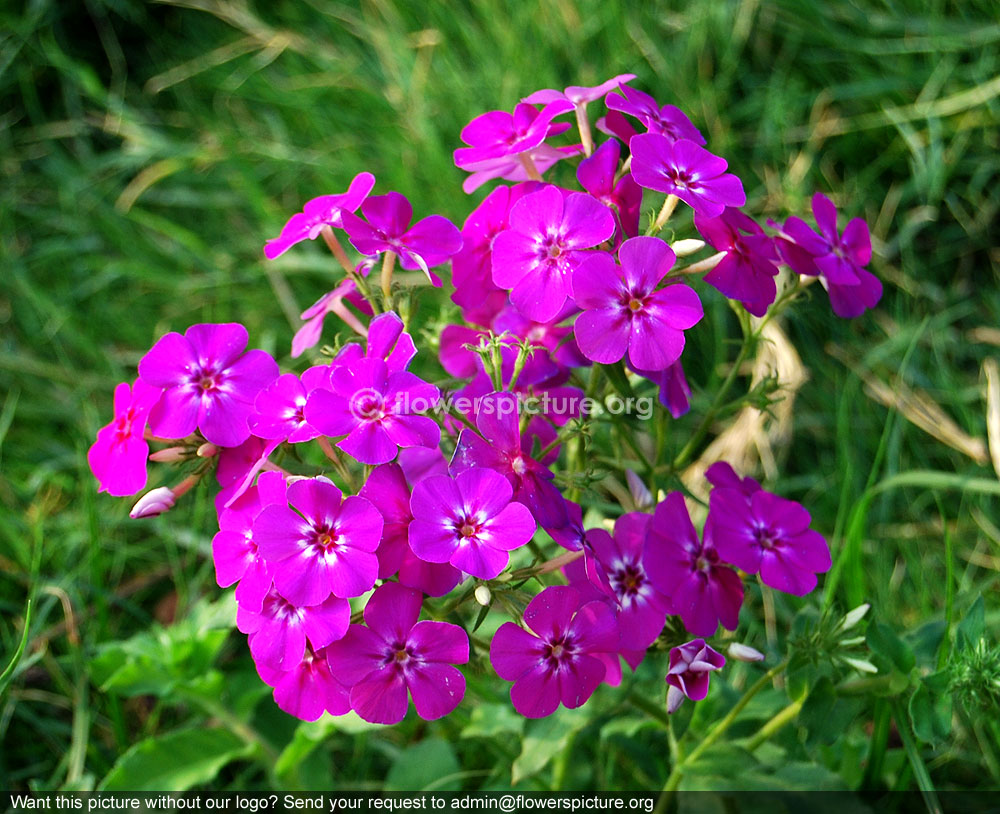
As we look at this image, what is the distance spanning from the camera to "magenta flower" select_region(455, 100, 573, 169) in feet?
6.22

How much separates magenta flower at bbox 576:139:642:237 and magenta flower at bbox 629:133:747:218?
0.11 metres

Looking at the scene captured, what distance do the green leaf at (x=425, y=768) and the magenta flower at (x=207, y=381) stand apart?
114cm

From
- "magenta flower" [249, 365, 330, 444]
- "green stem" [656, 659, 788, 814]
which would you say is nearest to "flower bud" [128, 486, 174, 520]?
"magenta flower" [249, 365, 330, 444]

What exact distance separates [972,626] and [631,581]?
0.71m

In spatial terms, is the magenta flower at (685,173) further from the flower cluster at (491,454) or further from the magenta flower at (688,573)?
the magenta flower at (688,573)

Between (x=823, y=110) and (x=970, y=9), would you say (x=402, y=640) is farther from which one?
(x=970, y=9)

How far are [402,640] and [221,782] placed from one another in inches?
59.3

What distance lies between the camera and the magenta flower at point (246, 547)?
158 centimetres

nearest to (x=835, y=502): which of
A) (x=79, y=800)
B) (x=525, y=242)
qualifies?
(x=525, y=242)

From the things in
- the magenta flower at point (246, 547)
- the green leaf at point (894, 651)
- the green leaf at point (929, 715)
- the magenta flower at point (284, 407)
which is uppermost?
the magenta flower at point (284, 407)

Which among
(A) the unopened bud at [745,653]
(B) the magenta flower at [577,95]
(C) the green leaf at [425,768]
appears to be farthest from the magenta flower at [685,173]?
(C) the green leaf at [425,768]

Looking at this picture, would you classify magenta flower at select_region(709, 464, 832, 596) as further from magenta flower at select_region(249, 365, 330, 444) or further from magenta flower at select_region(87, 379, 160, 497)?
magenta flower at select_region(87, 379, 160, 497)

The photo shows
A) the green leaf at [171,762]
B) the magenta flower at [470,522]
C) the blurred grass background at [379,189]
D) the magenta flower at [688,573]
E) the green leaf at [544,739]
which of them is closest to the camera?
the magenta flower at [470,522]

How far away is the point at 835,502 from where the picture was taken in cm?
313
